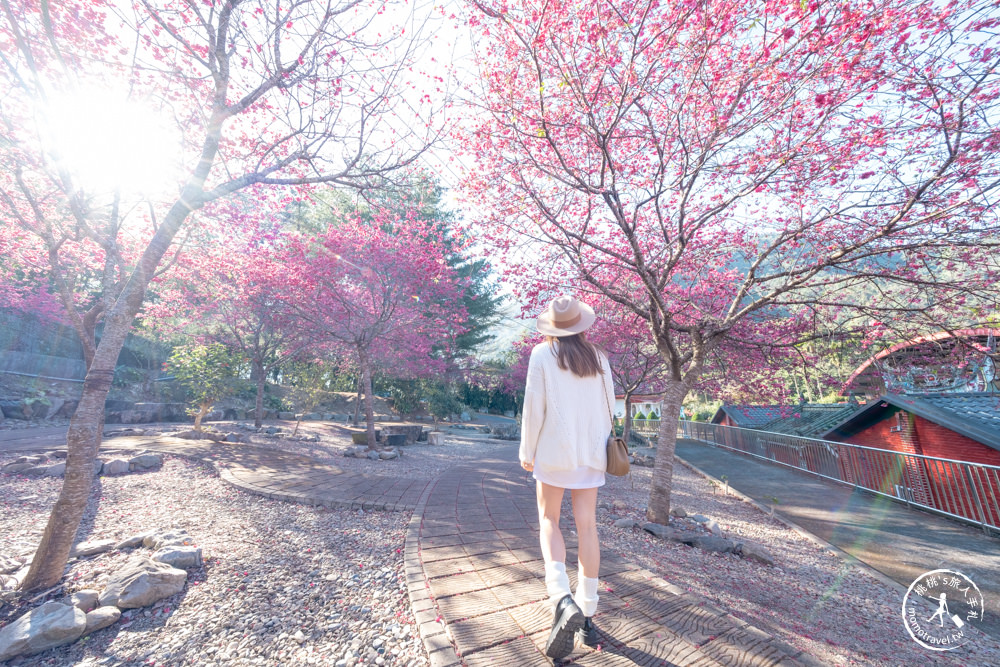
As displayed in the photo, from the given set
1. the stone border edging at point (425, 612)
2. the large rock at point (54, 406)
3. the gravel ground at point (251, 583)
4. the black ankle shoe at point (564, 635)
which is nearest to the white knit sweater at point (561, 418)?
the black ankle shoe at point (564, 635)

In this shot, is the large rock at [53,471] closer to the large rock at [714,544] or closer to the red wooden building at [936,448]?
the large rock at [714,544]

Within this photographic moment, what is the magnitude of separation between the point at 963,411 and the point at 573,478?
11.0 m

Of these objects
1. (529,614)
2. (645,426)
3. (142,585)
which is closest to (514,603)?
(529,614)

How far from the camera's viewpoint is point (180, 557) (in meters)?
3.21

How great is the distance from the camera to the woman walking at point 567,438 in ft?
7.32

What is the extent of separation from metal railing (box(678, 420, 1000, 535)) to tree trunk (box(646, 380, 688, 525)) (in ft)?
18.6

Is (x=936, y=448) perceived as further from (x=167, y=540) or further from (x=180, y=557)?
(x=167, y=540)

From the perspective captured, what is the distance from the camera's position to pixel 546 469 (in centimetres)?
231

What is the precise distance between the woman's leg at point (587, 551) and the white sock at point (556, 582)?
0.11 meters

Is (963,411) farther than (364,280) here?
No

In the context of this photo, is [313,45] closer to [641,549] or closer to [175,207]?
[175,207]

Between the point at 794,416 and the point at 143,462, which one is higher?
the point at 794,416

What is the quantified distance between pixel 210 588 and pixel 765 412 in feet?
81.5

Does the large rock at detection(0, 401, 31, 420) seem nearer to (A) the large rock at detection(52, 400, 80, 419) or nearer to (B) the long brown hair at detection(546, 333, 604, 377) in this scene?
(A) the large rock at detection(52, 400, 80, 419)
